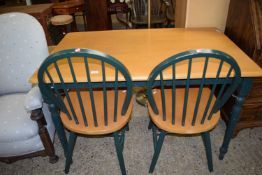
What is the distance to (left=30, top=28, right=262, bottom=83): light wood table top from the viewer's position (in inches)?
44.1

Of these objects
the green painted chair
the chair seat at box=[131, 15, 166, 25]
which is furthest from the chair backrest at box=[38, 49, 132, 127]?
the chair seat at box=[131, 15, 166, 25]

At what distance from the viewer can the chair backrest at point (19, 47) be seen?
1.46 m

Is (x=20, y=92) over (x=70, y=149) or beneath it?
over

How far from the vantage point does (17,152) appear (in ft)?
4.57

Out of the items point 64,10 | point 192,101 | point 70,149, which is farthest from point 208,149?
point 64,10

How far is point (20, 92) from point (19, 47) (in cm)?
38

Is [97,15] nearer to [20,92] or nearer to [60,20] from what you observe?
[60,20]

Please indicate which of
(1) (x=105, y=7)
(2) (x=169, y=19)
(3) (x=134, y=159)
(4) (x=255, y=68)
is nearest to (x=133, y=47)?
(4) (x=255, y=68)

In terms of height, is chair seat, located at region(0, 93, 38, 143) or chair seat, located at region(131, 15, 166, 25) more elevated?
chair seat, located at region(131, 15, 166, 25)

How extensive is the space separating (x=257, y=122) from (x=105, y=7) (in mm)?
3218

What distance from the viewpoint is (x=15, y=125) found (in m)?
1.29

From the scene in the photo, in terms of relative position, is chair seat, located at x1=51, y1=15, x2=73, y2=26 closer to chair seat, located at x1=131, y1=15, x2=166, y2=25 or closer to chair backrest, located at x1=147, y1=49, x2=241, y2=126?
chair seat, located at x1=131, y1=15, x2=166, y2=25

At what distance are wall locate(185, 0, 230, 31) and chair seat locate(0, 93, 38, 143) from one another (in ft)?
5.02

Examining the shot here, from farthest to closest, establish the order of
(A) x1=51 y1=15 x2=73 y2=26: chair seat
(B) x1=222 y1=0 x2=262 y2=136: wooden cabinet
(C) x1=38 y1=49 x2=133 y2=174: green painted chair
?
1. (A) x1=51 y1=15 x2=73 y2=26: chair seat
2. (B) x1=222 y1=0 x2=262 y2=136: wooden cabinet
3. (C) x1=38 y1=49 x2=133 y2=174: green painted chair
